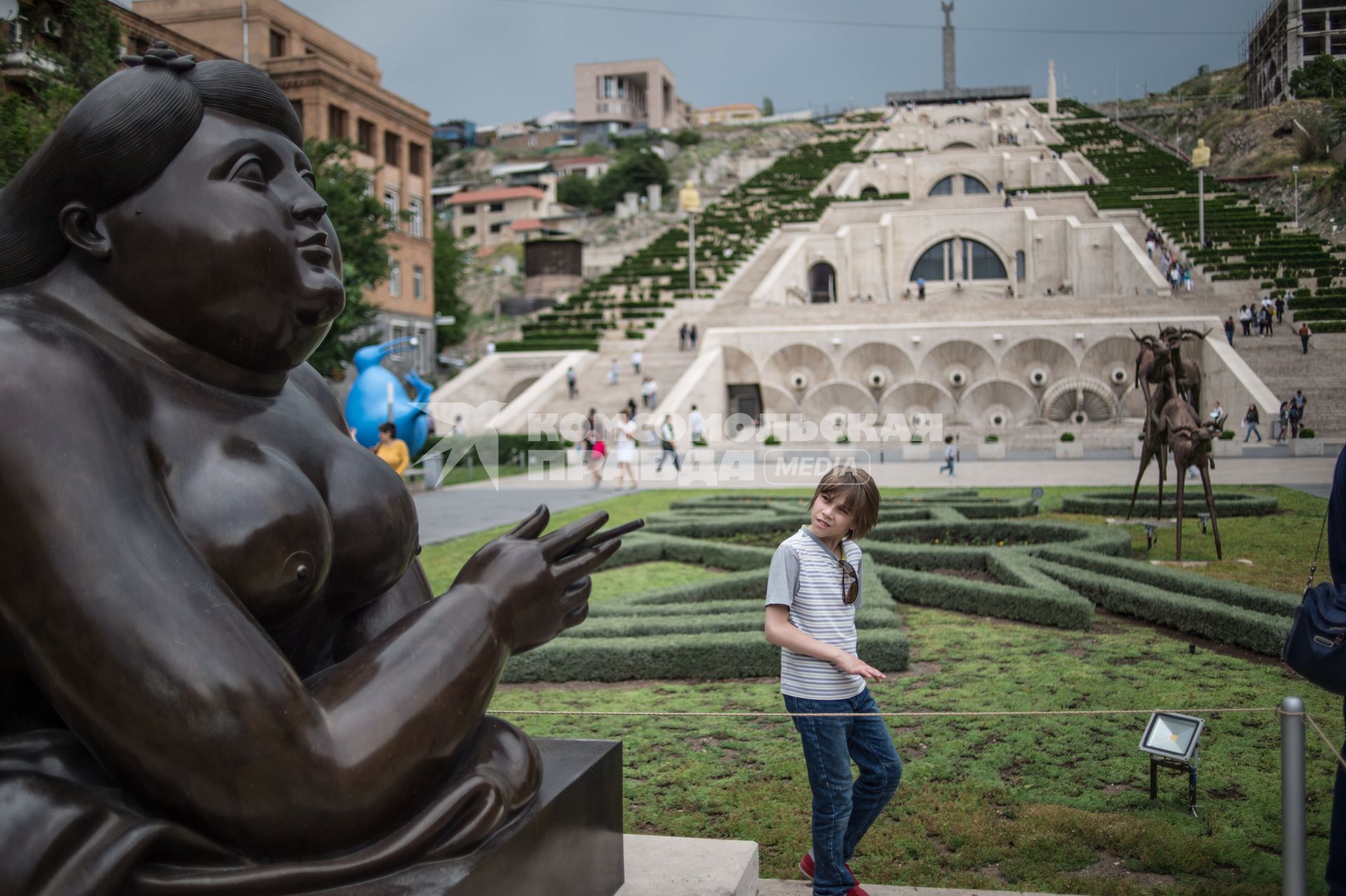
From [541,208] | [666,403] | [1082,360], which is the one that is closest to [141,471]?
[666,403]

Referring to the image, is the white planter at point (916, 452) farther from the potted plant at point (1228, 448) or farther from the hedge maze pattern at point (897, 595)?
the hedge maze pattern at point (897, 595)

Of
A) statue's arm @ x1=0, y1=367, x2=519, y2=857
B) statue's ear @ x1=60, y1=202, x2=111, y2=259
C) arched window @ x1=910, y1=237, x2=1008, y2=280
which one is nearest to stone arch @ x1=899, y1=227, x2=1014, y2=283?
arched window @ x1=910, y1=237, x2=1008, y2=280

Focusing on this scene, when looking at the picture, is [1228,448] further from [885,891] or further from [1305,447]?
[885,891]

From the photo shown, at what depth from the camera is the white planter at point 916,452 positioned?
2058 centimetres

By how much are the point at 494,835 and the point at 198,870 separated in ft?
1.47

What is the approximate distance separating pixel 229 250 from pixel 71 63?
→ 14.7 m

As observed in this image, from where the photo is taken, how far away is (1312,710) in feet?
16.2

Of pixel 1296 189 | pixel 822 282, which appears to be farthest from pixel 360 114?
pixel 1296 189

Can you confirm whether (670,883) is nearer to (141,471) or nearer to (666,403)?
(141,471)

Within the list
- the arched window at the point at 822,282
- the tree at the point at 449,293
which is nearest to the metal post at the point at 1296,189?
the arched window at the point at 822,282

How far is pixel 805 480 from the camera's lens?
16.8 metres

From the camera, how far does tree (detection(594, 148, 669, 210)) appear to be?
238 feet

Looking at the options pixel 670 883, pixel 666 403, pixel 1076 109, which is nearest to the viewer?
pixel 670 883

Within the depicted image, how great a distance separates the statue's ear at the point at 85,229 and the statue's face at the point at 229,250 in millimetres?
14
